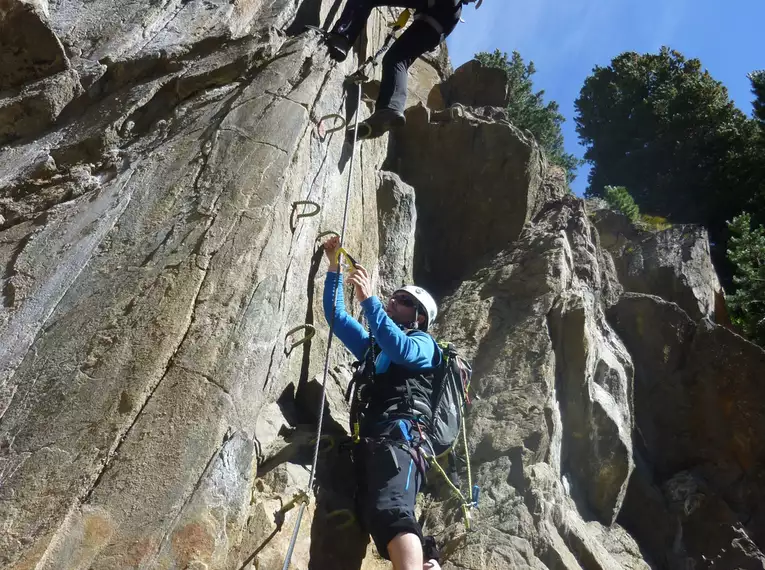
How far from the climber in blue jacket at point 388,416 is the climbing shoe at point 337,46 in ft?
9.14

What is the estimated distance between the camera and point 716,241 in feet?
66.1

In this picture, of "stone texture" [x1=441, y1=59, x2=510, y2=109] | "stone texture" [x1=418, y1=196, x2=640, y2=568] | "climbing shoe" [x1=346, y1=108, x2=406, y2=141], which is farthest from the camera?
"stone texture" [x1=441, y1=59, x2=510, y2=109]

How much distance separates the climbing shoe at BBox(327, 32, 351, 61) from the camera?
7.87 metres

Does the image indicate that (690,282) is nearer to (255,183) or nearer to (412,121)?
(412,121)

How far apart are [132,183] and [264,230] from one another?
1.28 metres

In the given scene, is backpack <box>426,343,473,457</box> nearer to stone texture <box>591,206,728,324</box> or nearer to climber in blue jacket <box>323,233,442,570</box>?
climber in blue jacket <box>323,233,442,570</box>

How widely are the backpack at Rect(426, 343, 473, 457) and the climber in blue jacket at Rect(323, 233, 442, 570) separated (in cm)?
8

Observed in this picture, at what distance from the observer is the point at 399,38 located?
26.5ft

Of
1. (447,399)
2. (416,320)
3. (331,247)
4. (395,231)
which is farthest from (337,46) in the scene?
(447,399)

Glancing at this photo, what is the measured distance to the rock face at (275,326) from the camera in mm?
4684

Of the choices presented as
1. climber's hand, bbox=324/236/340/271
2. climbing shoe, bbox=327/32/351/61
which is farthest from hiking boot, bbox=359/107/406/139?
climber's hand, bbox=324/236/340/271

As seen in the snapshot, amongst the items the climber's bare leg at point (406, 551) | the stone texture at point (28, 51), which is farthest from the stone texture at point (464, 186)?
the climber's bare leg at point (406, 551)

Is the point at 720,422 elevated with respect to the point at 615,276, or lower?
lower

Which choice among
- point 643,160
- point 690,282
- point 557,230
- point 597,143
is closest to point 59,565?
point 557,230
